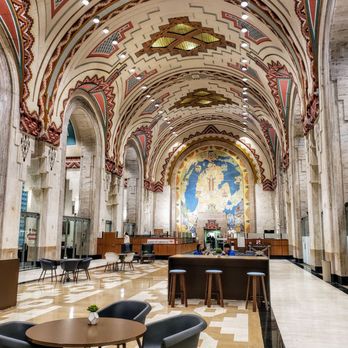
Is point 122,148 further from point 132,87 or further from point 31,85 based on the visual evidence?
point 31,85

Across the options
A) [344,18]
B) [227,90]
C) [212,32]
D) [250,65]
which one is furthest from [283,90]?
[344,18]

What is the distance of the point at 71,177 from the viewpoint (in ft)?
67.9

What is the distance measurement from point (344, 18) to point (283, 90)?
683cm

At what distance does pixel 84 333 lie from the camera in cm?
237

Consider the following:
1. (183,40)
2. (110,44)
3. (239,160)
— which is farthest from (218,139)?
(110,44)

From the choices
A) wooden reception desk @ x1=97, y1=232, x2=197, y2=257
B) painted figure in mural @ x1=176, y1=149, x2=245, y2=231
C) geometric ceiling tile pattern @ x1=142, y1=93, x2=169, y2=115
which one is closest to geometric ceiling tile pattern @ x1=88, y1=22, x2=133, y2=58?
geometric ceiling tile pattern @ x1=142, y1=93, x2=169, y2=115

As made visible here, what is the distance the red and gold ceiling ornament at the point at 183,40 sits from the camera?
1383 centimetres

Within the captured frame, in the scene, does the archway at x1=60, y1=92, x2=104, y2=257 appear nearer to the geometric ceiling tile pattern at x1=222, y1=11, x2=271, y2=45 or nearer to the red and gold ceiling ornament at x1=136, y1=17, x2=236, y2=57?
the red and gold ceiling ornament at x1=136, y1=17, x2=236, y2=57

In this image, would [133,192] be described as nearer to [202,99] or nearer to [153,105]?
[153,105]

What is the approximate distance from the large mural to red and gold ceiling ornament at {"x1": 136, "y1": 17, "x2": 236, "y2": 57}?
1215 centimetres

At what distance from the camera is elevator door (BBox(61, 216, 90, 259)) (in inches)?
613

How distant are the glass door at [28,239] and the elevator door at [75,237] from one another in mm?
2447

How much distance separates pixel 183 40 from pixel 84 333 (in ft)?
46.8

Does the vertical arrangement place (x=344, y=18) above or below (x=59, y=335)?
above
